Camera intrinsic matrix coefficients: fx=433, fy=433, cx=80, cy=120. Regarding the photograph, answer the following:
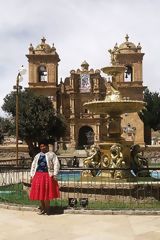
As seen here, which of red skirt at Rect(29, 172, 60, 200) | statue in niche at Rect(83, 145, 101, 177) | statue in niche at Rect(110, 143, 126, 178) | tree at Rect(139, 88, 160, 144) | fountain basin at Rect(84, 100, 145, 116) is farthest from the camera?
tree at Rect(139, 88, 160, 144)

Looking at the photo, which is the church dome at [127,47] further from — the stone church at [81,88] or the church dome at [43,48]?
the church dome at [43,48]

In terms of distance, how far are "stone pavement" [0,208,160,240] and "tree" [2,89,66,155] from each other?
99.1 feet

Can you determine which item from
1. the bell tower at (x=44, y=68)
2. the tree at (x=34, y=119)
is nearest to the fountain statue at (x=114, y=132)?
the tree at (x=34, y=119)

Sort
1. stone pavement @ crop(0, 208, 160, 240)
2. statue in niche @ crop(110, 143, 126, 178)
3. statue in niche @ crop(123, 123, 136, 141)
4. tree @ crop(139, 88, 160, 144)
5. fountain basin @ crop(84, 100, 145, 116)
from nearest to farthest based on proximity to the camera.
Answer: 1. stone pavement @ crop(0, 208, 160, 240)
2. statue in niche @ crop(110, 143, 126, 178)
3. fountain basin @ crop(84, 100, 145, 116)
4. statue in niche @ crop(123, 123, 136, 141)
5. tree @ crop(139, 88, 160, 144)

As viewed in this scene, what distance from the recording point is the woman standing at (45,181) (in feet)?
28.1

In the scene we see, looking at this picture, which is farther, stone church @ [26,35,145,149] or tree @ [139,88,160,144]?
tree @ [139,88,160,144]

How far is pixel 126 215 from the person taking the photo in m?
8.34

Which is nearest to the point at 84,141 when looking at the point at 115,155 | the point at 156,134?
the point at 156,134

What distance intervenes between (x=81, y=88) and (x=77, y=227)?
160ft

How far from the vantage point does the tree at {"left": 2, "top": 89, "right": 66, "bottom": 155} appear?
38844mm

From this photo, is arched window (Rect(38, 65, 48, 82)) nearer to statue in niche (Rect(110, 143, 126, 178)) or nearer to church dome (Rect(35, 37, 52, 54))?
church dome (Rect(35, 37, 52, 54))

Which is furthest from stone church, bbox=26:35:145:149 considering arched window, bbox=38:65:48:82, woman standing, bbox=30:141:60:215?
woman standing, bbox=30:141:60:215

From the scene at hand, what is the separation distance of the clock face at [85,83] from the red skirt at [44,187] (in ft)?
155

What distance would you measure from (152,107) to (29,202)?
47.3 meters
